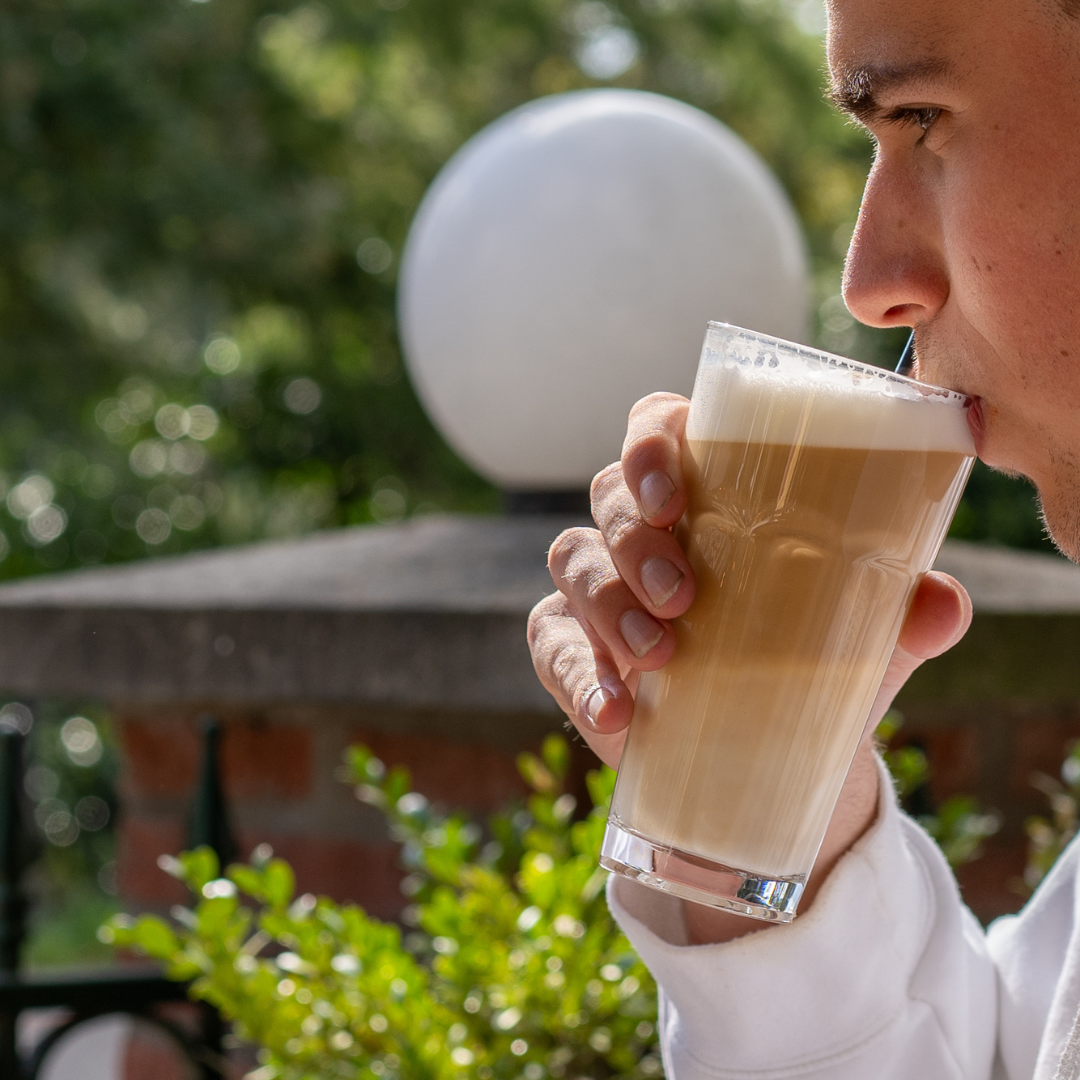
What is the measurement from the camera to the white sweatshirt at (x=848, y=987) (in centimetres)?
117

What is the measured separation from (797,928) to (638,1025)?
43cm

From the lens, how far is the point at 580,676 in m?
1.05

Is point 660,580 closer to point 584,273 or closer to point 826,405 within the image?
point 826,405

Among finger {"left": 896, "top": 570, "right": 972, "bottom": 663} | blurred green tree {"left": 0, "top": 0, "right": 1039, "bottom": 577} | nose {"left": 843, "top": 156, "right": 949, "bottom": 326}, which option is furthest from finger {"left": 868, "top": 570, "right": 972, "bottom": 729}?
blurred green tree {"left": 0, "top": 0, "right": 1039, "bottom": 577}

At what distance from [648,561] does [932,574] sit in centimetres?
25

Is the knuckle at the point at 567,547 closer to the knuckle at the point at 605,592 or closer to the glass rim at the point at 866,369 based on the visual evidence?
the knuckle at the point at 605,592

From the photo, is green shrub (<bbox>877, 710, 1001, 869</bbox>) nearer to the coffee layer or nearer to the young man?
the young man

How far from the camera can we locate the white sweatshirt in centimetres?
117

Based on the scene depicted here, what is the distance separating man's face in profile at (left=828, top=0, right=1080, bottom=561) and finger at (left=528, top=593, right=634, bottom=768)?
1.12 feet

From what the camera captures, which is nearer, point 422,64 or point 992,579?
point 992,579

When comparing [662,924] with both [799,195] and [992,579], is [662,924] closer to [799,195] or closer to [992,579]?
[992,579]

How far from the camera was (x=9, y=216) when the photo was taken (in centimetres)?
479

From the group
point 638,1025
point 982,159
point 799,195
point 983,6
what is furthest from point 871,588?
point 799,195

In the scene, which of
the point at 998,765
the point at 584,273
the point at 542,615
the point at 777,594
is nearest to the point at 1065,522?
the point at 777,594
